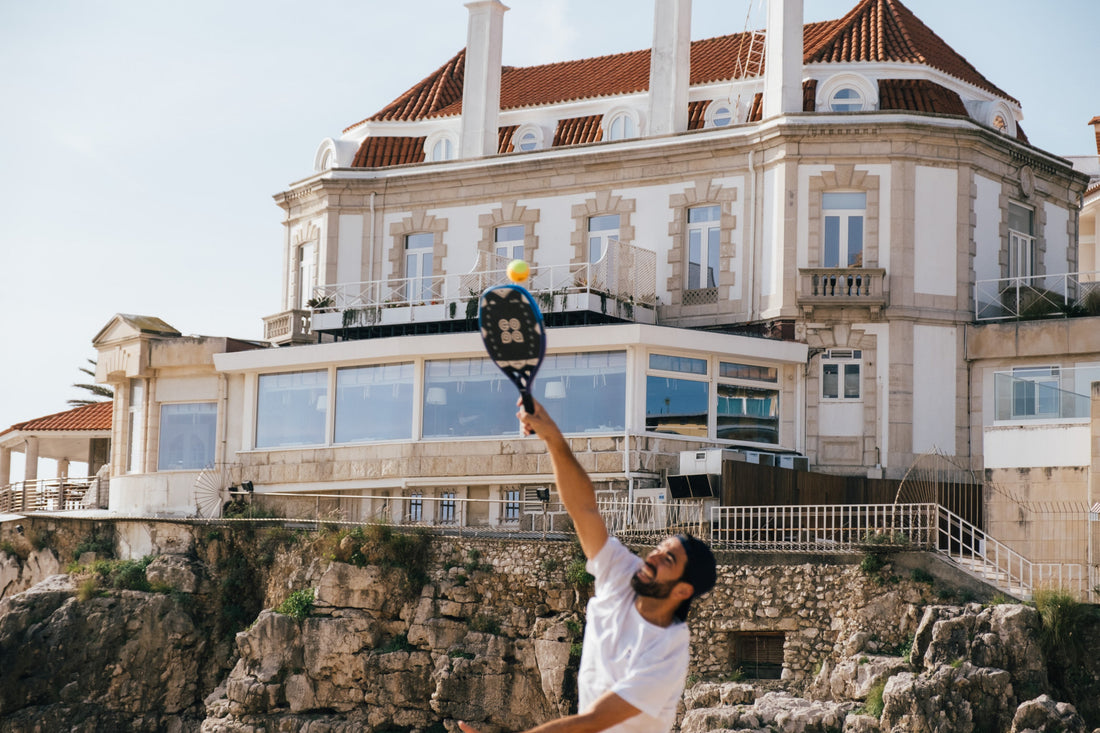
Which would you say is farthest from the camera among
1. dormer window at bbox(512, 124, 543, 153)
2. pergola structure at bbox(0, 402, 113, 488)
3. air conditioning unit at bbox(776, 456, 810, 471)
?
pergola structure at bbox(0, 402, 113, 488)

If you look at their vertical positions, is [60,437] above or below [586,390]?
below

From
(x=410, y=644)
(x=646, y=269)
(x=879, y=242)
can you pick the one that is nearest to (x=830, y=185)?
(x=879, y=242)

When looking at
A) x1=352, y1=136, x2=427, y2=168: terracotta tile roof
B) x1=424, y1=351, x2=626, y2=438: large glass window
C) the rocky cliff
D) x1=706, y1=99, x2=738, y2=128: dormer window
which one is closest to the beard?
the rocky cliff

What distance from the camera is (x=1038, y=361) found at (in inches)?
1177

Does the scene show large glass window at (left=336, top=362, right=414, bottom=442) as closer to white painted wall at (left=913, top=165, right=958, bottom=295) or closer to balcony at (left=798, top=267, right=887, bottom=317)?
balcony at (left=798, top=267, right=887, bottom=317)

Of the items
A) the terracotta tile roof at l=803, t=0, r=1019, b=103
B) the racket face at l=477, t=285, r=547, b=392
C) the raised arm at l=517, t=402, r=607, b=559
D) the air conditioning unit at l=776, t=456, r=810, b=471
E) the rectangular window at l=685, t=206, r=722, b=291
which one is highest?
the terracotta tile roof at l=803, t=0, r=1019, b=103

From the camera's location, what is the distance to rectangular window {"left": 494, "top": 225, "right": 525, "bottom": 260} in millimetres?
34062

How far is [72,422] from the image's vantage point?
1588 inches

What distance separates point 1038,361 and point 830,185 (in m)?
5.26

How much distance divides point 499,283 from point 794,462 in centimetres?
752

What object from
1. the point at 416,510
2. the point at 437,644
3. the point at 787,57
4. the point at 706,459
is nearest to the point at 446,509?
the point at 416,510

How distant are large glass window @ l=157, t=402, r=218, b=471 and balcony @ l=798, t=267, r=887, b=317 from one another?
13.0m

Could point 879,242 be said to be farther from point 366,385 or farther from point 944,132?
point 366,385

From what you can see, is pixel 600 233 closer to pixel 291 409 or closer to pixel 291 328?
pixel 291 328
